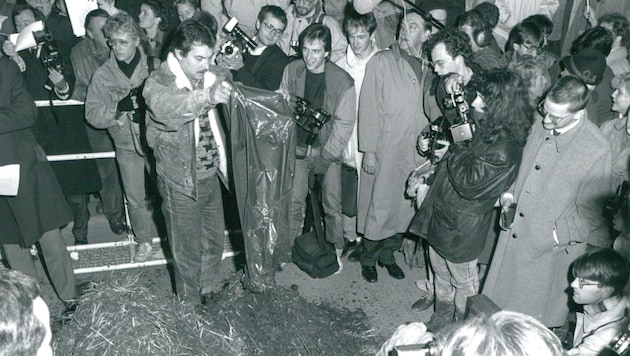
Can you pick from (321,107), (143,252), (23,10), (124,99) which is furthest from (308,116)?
(23,10)

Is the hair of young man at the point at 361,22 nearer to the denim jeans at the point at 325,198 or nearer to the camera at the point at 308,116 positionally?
the camera at the point at 308,116

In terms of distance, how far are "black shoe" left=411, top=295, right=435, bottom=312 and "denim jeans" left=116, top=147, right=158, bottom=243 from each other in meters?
2.39

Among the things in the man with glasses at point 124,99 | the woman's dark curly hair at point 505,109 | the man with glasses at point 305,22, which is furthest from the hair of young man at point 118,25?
the woman's dark curly hair at point 505,109

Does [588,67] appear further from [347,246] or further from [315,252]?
[315,252]

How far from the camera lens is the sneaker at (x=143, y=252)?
4.80 meters

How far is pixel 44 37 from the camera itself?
4.38 m

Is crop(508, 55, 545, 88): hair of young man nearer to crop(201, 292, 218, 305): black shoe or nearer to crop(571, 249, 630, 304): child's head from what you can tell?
crop(571, 249, 630, 304): child's head

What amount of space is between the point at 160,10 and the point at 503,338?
514cm

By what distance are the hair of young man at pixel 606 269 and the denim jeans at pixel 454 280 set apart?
33.8 inches

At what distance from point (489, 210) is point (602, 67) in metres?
1.69

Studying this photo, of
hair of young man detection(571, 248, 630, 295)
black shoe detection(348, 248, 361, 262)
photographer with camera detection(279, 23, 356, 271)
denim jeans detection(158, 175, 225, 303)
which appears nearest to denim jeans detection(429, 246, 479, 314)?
hair of young man detection(571, 248, 630, 295)

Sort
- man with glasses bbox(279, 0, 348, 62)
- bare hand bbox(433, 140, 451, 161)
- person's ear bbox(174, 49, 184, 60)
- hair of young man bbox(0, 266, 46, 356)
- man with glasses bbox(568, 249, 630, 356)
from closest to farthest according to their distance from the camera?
hair of young man bbox(0, 266, 46, 356) → man with glasses bbox(568, 249, 630, 356) → person's ear bbox(174, 49, 184, 60) → bare hand bbox(433, 140, 451, 161) → man with glasses bbox(279, 0, 348, 62)

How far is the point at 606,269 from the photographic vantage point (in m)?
2.98

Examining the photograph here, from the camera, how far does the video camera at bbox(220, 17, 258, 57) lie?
4219mm
